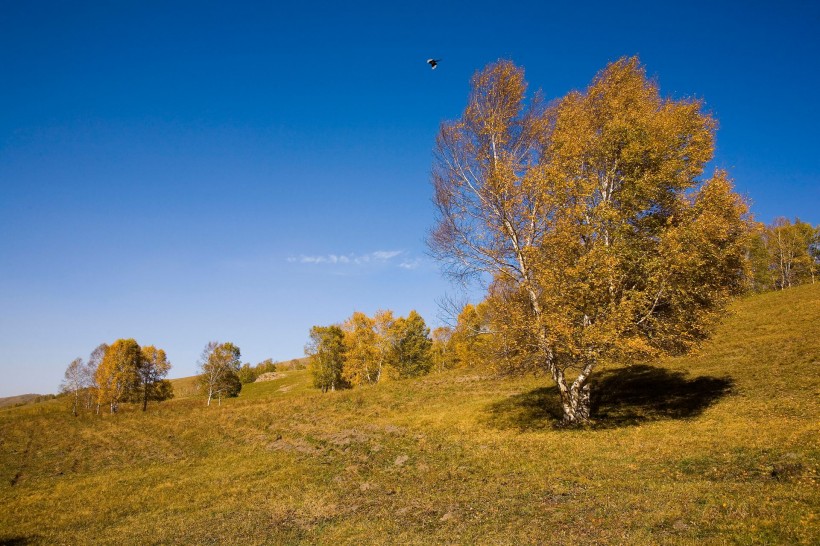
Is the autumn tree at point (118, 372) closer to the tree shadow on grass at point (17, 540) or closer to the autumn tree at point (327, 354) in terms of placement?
the autumn tree at point (327, 354)

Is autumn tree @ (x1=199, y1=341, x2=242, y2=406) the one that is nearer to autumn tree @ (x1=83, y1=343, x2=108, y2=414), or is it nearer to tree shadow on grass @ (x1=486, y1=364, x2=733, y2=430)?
autumn tree @ (x1=83, y1=343, x2=108, y2=414)

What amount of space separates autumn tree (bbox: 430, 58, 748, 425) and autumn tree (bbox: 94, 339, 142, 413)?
73.9m

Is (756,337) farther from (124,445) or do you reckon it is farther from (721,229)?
(124,445)

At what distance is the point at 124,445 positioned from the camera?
117 ft

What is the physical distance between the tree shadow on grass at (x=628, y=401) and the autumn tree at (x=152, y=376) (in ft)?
221

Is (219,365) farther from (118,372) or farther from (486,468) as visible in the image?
(486,468)

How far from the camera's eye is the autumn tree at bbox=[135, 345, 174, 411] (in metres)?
78.1

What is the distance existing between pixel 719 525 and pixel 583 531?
3008mm

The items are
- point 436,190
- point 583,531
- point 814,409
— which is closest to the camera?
point 583,531

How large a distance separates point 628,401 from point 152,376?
83.5 m

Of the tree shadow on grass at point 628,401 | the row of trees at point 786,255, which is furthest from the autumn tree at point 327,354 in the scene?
the row of trees at point 786,255

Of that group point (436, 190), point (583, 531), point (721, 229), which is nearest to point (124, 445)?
point (436, 190)

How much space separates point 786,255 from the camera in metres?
88.4

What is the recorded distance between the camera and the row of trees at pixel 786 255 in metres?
86.8
